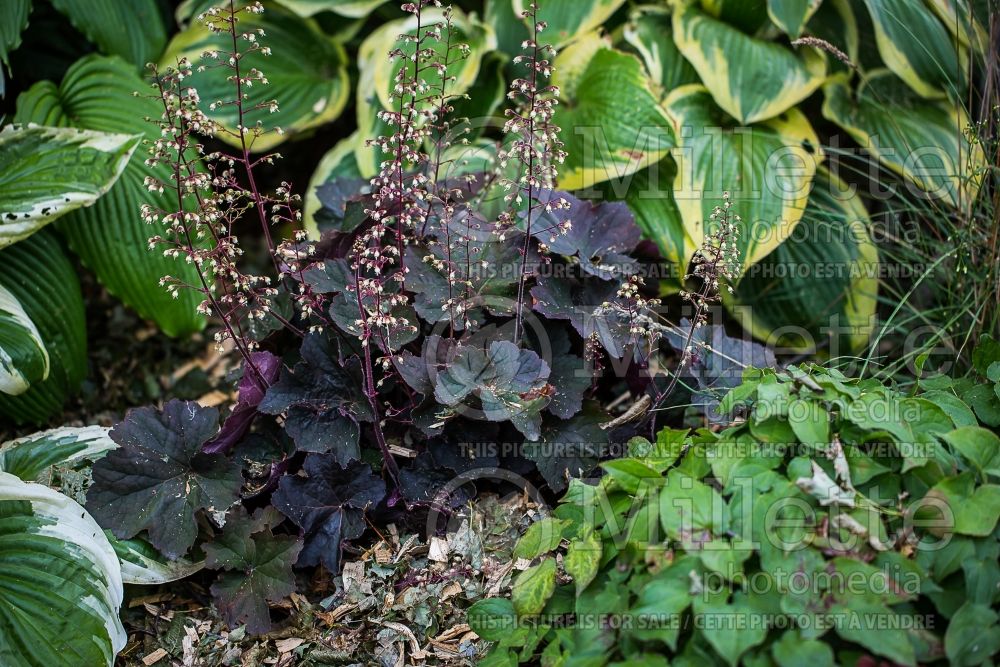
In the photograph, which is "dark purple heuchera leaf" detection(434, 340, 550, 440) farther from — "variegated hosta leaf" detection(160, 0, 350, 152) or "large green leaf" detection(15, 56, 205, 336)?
"variegated hosta leaf" detection(160, 0, 350, 152)

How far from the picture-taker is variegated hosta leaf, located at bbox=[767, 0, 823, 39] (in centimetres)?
243

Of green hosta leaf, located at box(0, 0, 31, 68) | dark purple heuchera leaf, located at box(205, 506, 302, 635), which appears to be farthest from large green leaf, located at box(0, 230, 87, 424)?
dark purple heuchera leaf, located at box(205, 506, 302, 635)

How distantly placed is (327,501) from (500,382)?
19.0 inches

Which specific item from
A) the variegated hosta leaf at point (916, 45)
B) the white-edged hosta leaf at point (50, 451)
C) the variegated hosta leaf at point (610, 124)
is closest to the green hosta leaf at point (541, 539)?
the white-edged hosta leaf at point (50, 451)

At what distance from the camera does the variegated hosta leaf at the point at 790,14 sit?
7.98 feet

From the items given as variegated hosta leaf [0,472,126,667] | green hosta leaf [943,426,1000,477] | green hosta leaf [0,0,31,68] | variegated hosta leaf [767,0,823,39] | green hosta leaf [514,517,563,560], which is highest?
green hosta leaf [0,0,31,68]

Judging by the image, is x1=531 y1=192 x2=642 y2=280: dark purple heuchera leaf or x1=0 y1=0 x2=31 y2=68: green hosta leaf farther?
x1=0 y1=0 x2=31 y2=68: green hosta leaf

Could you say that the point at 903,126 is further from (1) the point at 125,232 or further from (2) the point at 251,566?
(1) the point at 125,232

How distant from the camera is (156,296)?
251 centimetres

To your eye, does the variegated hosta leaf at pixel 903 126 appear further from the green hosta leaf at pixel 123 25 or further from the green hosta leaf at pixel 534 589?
the green hosta leaf at pixel 123 25

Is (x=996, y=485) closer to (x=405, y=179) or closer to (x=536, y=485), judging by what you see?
(x=536, y=485)

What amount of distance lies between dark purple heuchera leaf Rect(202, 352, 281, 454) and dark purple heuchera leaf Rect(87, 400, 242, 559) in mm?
68

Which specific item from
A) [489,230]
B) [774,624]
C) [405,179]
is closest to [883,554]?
[774,624]

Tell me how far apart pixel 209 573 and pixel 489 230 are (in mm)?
1058
